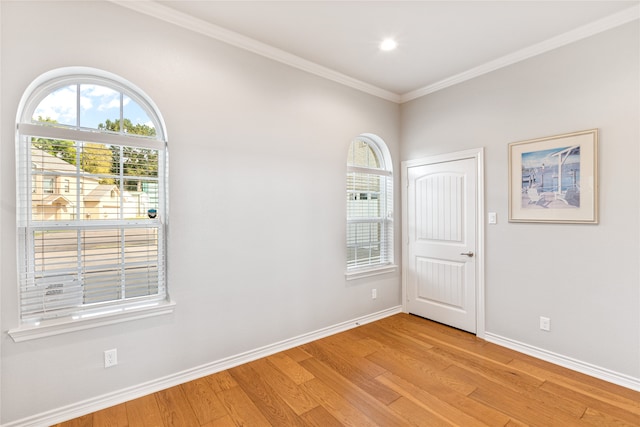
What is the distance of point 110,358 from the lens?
2.03 metres

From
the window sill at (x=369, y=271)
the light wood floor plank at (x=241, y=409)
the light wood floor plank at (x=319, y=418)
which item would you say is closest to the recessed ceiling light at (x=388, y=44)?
the window sill at (x=369, y=271)

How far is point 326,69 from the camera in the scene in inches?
122

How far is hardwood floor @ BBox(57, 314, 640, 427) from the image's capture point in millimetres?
1900

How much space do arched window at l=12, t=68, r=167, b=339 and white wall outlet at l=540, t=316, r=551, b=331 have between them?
328 cm

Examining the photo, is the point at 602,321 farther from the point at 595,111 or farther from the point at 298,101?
the point at 298,101

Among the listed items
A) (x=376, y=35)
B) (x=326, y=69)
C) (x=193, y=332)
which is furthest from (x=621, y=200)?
(x=193, y=332)

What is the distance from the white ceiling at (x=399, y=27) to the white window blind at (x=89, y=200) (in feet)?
2.64

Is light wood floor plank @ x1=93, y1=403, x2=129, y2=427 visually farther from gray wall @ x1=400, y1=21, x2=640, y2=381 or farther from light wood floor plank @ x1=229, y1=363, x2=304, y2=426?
gray wall @ x1=400, y1=21, x2=640, y2=381

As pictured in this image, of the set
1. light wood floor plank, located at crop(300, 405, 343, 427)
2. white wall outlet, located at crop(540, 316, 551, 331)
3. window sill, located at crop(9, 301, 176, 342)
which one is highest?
window sill, located at crop(9, 301, 176, 342)

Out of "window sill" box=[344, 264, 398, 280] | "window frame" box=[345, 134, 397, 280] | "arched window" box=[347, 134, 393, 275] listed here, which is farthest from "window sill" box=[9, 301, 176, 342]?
"window frame" box=[345, 134, 397, 280]

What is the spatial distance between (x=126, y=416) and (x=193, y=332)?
62 centimetres

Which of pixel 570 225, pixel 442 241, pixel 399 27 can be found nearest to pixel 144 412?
pixel 442 241

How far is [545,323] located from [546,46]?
8.08 feet

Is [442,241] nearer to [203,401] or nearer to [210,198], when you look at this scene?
[210,198]
